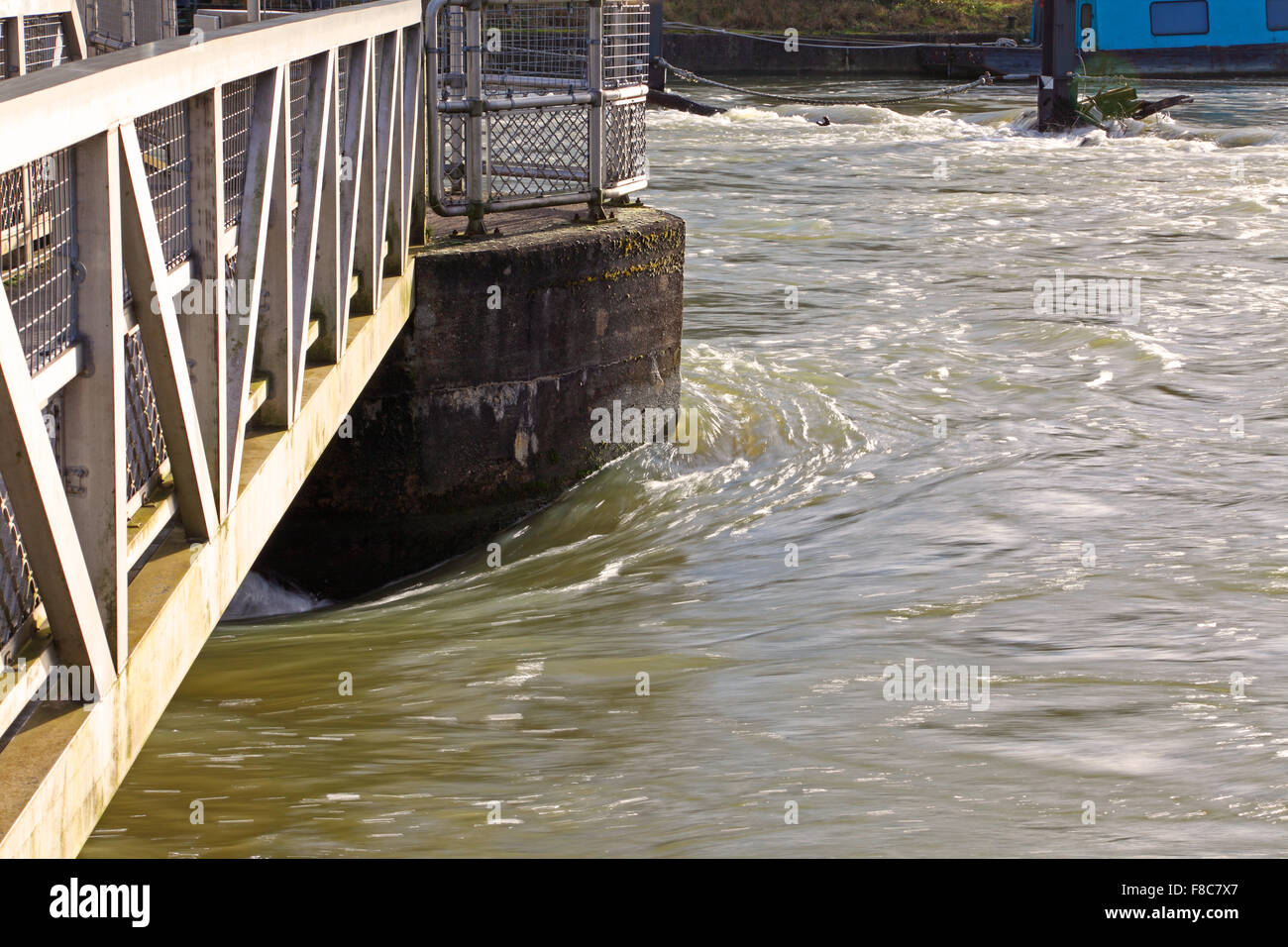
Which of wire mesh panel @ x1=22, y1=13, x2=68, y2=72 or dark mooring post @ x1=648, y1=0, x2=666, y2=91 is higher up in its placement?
dark mooring post @ x1=648, y1=0, x2=666, y2=91

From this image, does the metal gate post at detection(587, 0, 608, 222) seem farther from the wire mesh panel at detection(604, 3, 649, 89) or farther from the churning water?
the churning water

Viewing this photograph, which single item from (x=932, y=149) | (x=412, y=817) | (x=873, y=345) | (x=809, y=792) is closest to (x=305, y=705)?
(x=412, y=817)

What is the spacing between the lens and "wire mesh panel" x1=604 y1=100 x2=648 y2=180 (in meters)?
8.70

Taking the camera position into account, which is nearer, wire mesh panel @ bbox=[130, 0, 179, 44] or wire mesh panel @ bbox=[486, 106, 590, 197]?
wire mesh panel @ bbox=[486, 106, 590, 197]

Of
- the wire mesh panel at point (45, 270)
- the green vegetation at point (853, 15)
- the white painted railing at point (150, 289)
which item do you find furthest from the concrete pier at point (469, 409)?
the green vegetation at point (853, 15)

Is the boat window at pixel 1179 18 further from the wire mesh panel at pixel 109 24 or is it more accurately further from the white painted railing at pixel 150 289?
the white painted railing at pixel 150 289

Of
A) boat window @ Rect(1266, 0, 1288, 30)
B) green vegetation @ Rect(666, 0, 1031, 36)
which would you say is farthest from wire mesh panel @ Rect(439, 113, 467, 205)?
green vegetation @ Rect(666, 0, 1031, 36)

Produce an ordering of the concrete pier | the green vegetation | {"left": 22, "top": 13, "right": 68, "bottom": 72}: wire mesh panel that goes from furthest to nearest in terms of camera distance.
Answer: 1. the green vegetation
2. the concrete pier
3. {"left": 22, "top": 13, "right": 68, "bottom": 72}: wire mesh panel

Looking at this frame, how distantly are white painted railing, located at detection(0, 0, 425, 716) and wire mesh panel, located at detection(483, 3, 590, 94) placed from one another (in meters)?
2.23

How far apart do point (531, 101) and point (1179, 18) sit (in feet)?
121

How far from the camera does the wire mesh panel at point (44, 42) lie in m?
6.74

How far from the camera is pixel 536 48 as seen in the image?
28.0 ft

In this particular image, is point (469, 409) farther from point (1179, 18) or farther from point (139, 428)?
point (1179, 18)
